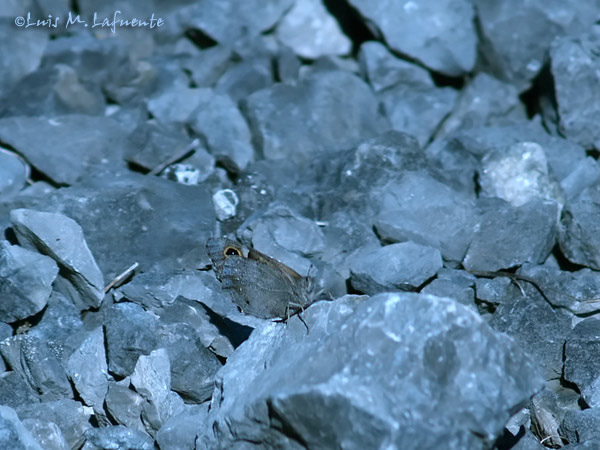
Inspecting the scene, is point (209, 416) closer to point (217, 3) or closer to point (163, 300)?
point (163, 300)

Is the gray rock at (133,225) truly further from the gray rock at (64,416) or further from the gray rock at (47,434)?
the gray rock at (47,434)

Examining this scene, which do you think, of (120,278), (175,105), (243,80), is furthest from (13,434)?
(243,80)

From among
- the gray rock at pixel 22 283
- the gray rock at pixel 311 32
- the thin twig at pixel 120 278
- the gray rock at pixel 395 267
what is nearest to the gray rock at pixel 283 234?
the gray rock at pixel 395 267

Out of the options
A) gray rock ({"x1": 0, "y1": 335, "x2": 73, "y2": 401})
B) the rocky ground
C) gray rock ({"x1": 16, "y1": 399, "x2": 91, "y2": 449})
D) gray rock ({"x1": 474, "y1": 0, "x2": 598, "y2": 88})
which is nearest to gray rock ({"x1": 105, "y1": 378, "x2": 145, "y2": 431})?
the rocky ground

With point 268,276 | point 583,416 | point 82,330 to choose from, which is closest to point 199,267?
point 82,330

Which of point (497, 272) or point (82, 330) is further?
point (497, 272)

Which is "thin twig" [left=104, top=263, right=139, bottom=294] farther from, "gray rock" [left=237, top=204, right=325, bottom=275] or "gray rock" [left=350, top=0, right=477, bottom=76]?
"gray rock" [left=350, top=0, right=477, bottom=76]
